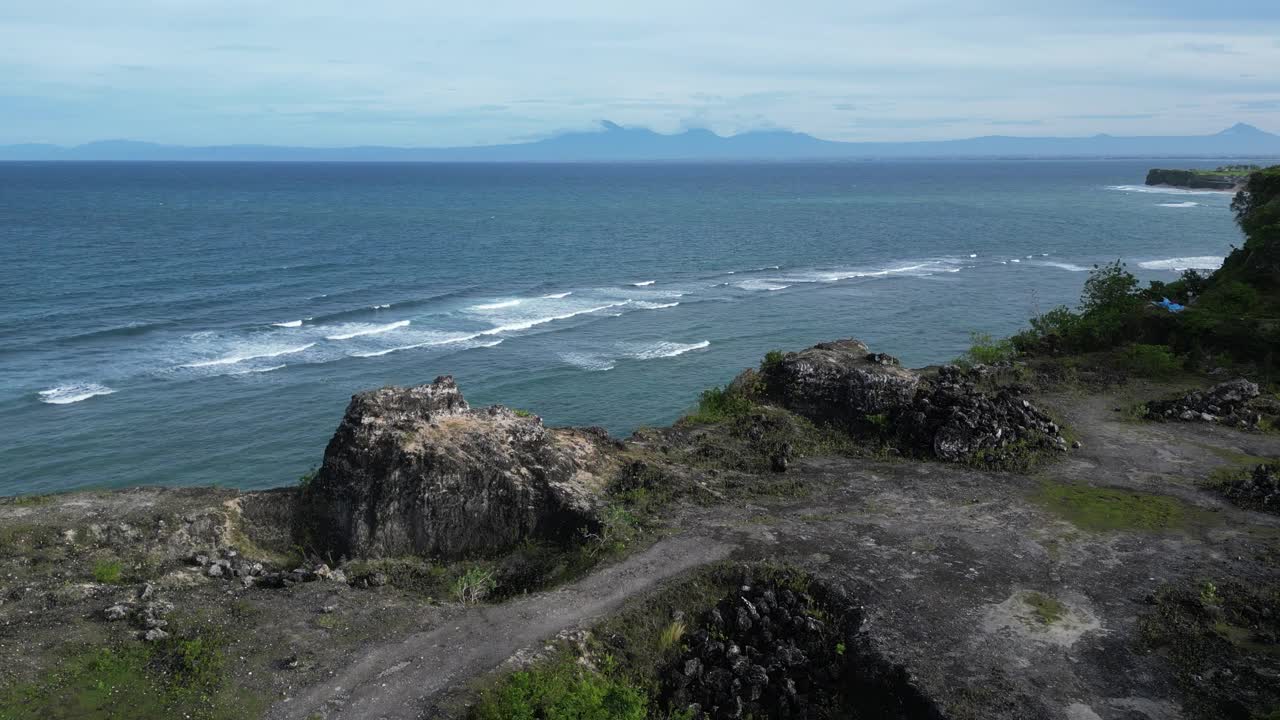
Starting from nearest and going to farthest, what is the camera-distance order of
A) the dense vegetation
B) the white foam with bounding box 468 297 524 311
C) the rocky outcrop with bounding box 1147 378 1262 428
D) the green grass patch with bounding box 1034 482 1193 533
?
the green grass patch with bounding box 1034 482 1193 533, the rocky outcrop with bounding box 1147 378 1262 428, the dense vegetation, the white foam with bounding box 468 297 524 311

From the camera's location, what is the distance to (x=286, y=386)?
5894cm

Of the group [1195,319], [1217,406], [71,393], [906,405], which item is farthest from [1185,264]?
[71,393]

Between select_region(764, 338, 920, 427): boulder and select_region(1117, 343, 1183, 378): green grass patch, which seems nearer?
select_region(764, 338, 920, 427): boulder

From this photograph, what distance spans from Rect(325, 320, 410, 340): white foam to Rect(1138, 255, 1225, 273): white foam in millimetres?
77604

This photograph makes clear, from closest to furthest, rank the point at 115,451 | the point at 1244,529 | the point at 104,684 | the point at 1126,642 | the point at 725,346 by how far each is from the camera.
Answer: the point at 104,684
the point at 1126,642
the point at 1244,529
the point at 115,451
the point at 725,346

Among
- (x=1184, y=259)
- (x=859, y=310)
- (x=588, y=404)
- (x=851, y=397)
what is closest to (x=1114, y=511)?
(x=851, y=397)

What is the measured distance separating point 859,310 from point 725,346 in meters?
18.4

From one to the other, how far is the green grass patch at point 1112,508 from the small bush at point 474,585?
1804 cm

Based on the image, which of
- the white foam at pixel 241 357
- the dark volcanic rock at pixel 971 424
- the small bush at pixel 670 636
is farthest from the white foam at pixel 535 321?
the small bush at pixel 670 636

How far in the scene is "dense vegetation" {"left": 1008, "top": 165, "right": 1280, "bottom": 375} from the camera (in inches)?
1736

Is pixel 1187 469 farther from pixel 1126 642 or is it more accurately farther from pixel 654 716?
pixel 654 716

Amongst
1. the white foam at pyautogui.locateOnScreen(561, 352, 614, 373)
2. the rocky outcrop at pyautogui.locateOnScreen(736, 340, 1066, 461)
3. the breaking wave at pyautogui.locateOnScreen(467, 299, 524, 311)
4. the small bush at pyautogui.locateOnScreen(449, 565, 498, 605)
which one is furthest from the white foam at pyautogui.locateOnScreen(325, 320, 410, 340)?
the small bush at pyautogui.locateOnScreen(449, 565, 498, 605)

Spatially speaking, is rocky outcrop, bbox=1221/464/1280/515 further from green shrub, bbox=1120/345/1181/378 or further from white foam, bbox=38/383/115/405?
white foam, bbox=38/383/115/405

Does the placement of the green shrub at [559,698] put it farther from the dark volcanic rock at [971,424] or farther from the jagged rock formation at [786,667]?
the dark volcanic rock at [971,424]
